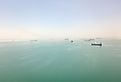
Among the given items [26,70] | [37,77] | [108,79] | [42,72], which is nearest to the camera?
[108,79]

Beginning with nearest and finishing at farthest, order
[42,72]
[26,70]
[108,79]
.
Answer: [108,79], [42,72], [26,70]

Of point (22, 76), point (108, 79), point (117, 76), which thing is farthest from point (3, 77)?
point (117, 76)

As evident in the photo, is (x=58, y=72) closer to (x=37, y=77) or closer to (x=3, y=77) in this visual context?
(x=37, y=77)

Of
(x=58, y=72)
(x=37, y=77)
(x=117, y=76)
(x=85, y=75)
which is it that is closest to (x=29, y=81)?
(x=37, y=77)

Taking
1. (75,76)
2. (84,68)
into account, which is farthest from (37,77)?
(84,68)

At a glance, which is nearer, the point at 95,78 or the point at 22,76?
the point at 95,78

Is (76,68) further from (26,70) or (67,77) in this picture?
(26,70)

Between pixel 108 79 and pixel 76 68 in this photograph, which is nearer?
pixel 108 79

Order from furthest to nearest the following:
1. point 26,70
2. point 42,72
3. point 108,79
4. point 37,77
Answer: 1. point 26,70
2. point 42,72
3. point 37,77
4. point 108,79
